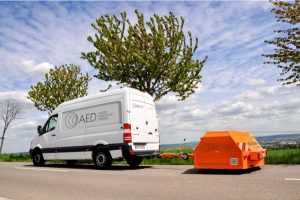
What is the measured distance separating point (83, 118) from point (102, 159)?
1.85m

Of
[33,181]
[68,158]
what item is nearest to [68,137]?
[68,158]

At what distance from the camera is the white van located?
39.4 feet

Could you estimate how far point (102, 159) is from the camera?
40.9 ft

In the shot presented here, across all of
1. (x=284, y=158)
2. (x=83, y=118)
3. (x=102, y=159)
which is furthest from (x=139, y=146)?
(x=284, y=158)

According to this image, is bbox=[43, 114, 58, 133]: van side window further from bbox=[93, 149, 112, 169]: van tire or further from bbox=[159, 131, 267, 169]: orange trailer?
bbox=[159, 131, 267, 169]: orange trailer

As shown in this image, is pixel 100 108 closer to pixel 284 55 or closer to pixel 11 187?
pixel 11 187

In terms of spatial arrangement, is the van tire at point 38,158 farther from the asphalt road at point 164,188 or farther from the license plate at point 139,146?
the asphalt road at point 164,188

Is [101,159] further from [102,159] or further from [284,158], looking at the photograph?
[284,158]

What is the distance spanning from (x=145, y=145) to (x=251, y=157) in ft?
14.2

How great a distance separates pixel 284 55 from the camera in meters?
12.6

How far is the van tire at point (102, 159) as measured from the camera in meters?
12.4

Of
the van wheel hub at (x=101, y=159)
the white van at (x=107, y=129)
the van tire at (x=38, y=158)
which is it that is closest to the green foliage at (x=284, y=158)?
the white van at (x=107, y=129)

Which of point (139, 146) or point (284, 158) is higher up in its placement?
point (139, 146)

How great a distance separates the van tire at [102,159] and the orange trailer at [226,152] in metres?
3.80
